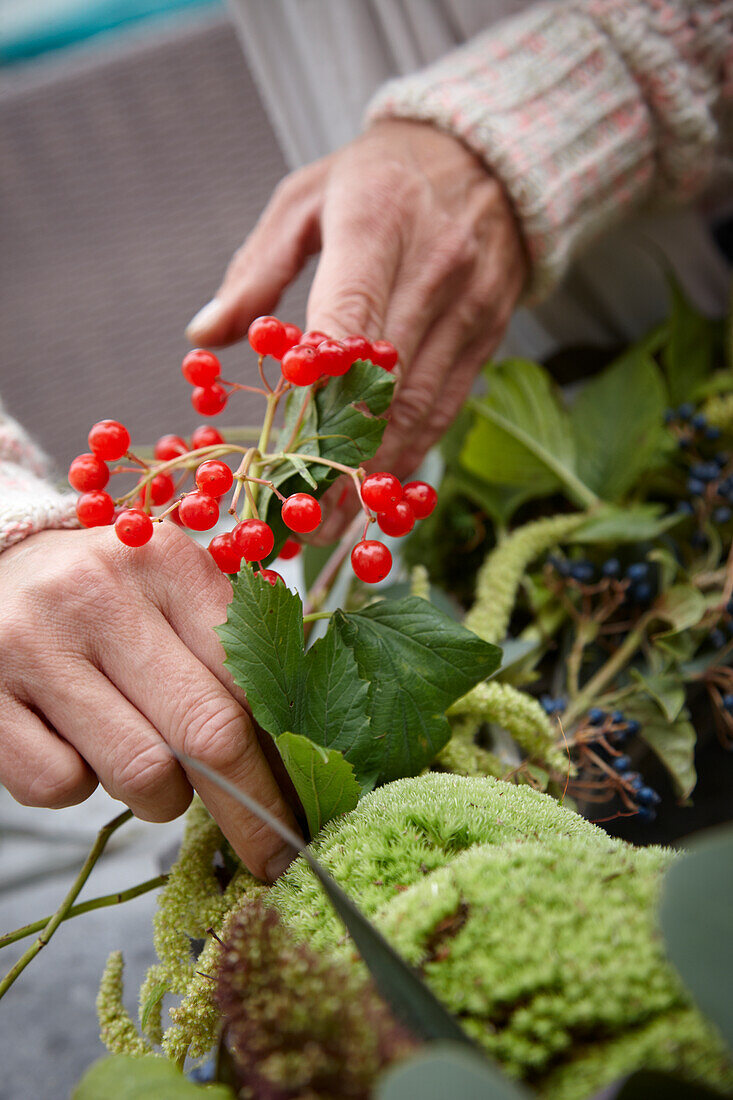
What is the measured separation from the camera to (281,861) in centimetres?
27

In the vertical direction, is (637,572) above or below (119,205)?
below

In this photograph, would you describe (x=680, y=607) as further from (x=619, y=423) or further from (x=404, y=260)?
(x=404, y=260)

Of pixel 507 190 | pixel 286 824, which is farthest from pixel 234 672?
pixel 507 190

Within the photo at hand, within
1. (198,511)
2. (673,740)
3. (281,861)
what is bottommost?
(673,740)

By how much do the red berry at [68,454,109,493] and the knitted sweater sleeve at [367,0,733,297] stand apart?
391 millimetres

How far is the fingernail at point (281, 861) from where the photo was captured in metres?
0.27

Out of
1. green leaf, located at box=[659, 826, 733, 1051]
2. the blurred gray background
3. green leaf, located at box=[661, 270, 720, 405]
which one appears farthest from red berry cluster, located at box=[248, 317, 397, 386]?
the blurred gray background

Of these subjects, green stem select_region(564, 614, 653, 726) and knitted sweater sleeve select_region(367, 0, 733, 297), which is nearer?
green stem select_region(564, 614, 653, 726)

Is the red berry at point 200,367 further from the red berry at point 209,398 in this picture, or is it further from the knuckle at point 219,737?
the knuckle at point 219,737

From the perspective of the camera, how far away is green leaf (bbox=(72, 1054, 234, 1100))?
0.56 ft

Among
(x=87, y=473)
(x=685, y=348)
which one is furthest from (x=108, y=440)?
(x=685, y=348)

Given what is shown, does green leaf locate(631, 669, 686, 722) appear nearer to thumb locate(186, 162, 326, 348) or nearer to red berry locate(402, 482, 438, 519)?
red berry locate(402, 482, 438, 519)

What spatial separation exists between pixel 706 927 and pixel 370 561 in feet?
0.56

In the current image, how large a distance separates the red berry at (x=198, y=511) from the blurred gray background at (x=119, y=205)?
A: 0.76 meters
